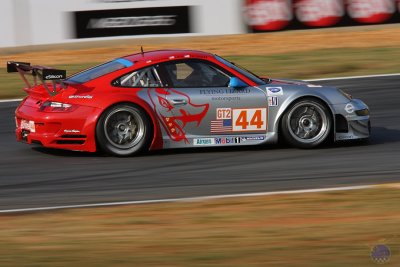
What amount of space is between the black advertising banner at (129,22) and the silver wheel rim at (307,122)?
10.5 meters

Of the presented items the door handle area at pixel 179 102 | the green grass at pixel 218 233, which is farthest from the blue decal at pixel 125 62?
the green grass at pixel 218 233

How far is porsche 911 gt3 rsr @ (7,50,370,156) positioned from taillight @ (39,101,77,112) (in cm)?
1

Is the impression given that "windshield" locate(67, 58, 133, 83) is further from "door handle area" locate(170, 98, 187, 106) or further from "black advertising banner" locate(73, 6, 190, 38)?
"black advertising banner" locate(73, 6, 190, 38)

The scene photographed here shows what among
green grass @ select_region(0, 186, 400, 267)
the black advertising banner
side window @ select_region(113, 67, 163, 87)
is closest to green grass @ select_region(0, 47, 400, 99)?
the black advertising banner

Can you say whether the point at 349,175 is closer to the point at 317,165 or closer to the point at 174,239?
the point at 317,165

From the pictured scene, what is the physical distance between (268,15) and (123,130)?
11565 mm

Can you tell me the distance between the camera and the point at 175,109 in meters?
10.5

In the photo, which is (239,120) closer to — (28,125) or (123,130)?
(123,130)

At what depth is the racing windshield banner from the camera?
2127 centimetres

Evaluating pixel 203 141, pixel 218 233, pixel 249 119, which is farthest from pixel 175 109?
pixel 218 233

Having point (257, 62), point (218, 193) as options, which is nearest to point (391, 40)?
point (257, 62)

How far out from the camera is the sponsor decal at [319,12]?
70.1 feet

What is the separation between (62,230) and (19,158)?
12.1ft

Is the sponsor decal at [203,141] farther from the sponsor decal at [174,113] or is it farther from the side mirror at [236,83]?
the side mirror at [236,83]
